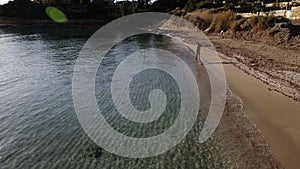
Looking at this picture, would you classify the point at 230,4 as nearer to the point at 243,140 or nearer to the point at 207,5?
the point at 207,5

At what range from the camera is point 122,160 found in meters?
12.3

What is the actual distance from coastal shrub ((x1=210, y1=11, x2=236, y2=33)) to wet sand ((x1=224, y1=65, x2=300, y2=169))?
30528mm

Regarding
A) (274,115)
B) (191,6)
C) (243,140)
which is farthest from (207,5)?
(243,140)

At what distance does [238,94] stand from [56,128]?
1161 cm

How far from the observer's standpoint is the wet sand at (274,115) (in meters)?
12.1

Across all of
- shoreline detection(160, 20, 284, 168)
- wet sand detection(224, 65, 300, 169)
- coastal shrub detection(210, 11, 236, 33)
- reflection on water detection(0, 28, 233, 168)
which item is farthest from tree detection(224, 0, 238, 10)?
shoreline detection(160, 20, 284, 168)

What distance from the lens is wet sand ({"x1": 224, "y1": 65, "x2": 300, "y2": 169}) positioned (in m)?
12.1

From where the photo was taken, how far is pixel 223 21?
53312mm

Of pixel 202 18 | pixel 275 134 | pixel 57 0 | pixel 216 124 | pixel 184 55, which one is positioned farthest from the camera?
pixel 57 0

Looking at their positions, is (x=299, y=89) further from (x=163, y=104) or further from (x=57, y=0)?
(x=57, y=0)

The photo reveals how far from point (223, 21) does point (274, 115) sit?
1592 inches

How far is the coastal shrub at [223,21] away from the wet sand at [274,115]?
3053cm

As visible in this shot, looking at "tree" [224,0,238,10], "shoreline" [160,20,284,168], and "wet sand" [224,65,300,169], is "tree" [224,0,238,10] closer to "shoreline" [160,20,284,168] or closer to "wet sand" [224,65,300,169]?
"wet sand" [224,65,300,169]

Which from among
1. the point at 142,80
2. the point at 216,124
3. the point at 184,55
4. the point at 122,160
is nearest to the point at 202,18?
the point at 184,55
